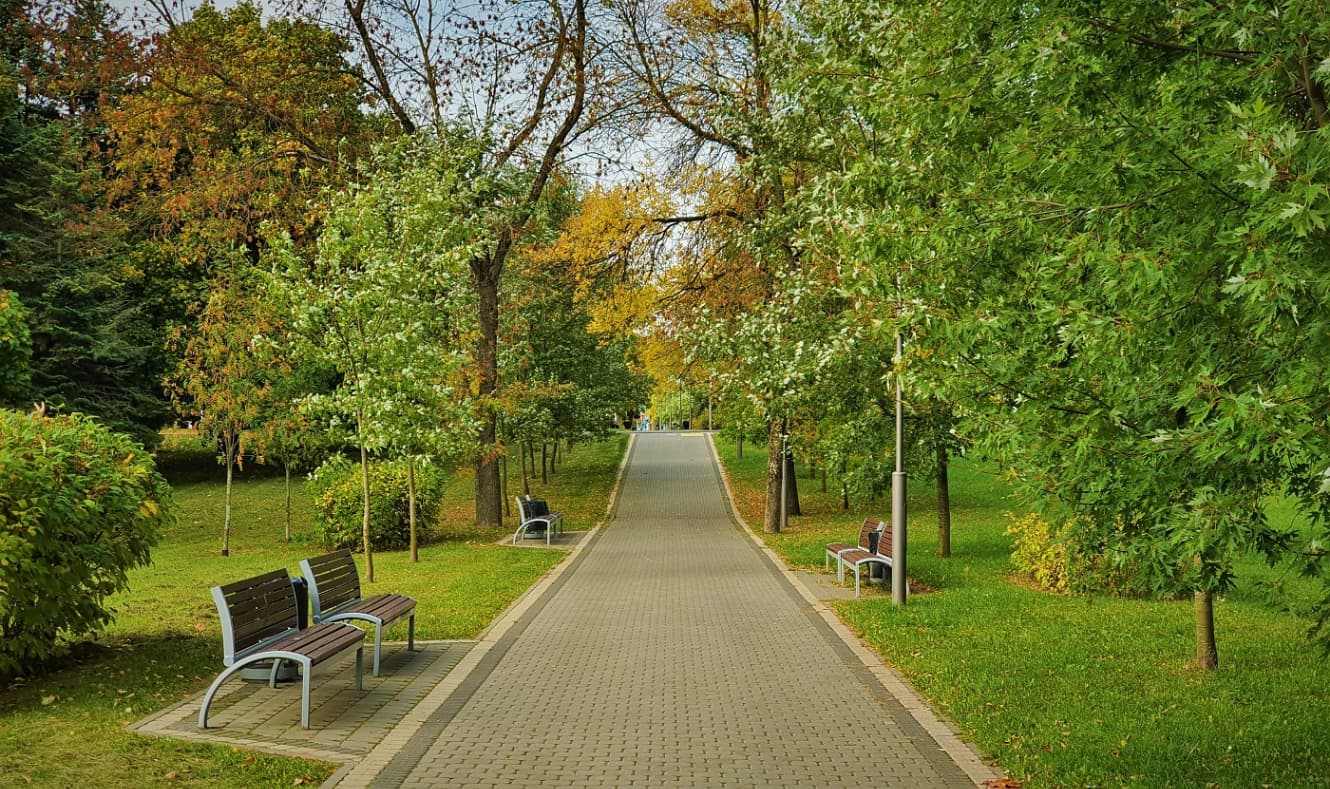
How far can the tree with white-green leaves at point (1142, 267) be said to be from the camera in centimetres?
374

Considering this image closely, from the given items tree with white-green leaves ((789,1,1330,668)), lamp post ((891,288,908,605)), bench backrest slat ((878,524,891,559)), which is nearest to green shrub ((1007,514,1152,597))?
lamp post ((891,288,908,605))

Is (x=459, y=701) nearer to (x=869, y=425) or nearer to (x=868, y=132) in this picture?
(x=868, y=132)

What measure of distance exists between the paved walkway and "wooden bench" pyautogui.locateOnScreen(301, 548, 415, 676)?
457 millimetres

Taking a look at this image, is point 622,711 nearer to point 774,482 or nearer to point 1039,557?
point 1039,557

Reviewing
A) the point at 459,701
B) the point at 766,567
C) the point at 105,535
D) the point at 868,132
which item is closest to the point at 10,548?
the point at 105,535

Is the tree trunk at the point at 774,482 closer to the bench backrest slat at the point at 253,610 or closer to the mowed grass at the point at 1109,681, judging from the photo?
the mowed grass at the point at 1109,681

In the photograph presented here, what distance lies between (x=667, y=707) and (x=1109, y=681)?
3582 mm

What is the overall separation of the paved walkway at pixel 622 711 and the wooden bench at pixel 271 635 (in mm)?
313

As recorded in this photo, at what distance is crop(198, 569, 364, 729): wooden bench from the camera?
6.91 meters

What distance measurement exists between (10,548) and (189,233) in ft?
49.1

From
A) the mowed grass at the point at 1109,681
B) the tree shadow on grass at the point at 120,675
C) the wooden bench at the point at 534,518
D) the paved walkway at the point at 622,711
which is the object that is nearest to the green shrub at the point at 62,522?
the tree shadow on grass at the point at 120,675

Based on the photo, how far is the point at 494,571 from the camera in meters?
16.3

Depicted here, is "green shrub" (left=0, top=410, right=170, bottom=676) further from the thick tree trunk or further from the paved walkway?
the thick tree trunk

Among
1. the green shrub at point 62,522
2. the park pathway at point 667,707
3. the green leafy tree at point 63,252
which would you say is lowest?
the park pathway at point 667,707
